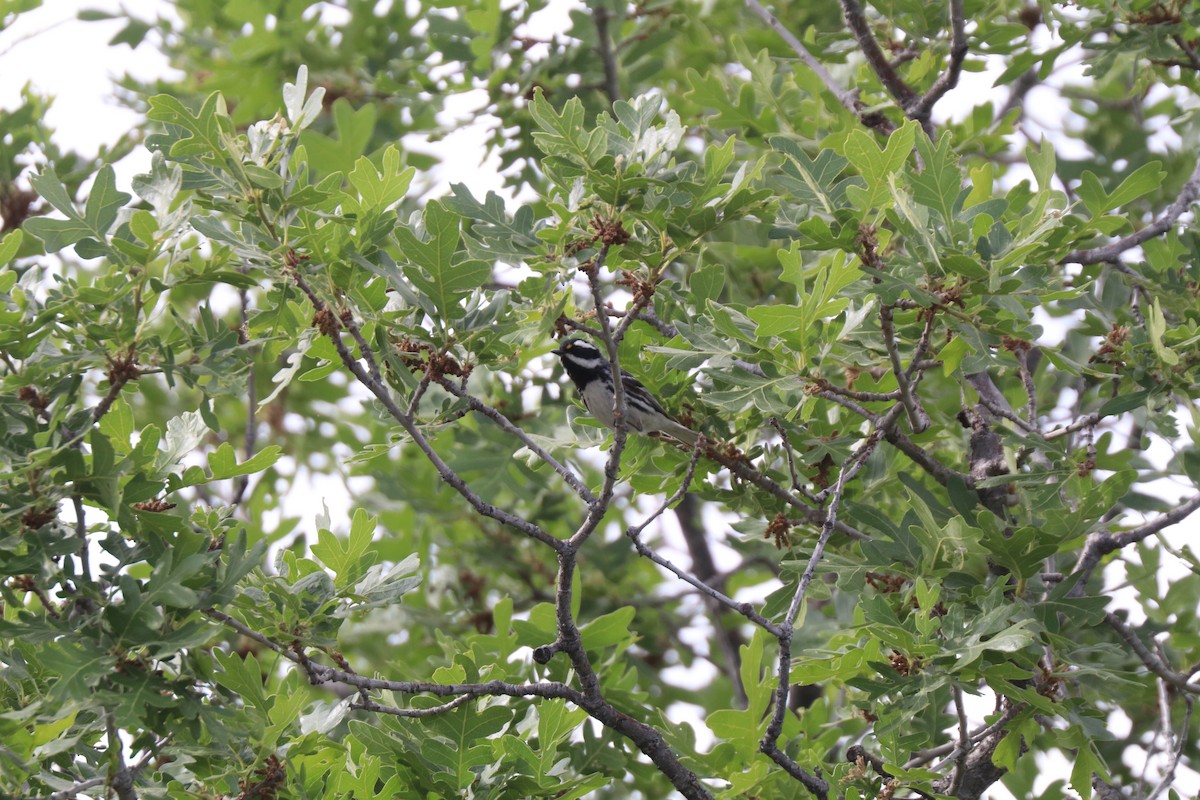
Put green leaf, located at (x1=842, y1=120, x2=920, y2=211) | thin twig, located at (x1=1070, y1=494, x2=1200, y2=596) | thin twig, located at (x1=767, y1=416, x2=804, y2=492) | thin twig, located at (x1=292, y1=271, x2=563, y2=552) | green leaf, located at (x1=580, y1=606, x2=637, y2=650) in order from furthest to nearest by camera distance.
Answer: green leaf, located at (x1=580, y1=606, x2=637, y2=650) < thin twig, located at (x1=1070, y1=494, x2=1200, y2=596) < thin twig, located at (x1=767, y1=416, x2=804, y2=492) < green leaf, located at (x1=842, y1=120, x2=920, y2=211) < thin twig, located at (x1=292, y1=271, x2=563, y2=552)

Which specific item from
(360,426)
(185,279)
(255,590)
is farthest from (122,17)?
(255,590)

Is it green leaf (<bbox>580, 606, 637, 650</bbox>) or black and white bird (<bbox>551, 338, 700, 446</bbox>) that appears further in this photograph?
green leaf (<bbox>580, 606, 637, 650</bbox>)

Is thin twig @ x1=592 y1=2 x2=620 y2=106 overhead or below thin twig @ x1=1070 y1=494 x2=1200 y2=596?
overhead

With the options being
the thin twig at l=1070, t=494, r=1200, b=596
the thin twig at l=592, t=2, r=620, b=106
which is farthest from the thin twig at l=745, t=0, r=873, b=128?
the thin twig at l=1070, t=494, r=1200, b=596

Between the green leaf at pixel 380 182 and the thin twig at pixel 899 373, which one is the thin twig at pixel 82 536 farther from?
the thin twig at pixel 899 373

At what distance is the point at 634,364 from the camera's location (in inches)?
190

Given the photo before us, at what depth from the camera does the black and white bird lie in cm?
497

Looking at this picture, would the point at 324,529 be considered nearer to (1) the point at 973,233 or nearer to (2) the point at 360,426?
(1) the point at 973,233

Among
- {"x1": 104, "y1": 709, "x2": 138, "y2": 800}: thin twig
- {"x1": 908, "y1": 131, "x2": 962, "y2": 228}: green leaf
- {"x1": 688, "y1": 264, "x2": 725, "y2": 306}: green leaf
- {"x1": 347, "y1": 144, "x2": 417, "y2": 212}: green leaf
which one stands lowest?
{"x1": 104, "y1": 709, "x2": 138, "y2": 800}: thin twig

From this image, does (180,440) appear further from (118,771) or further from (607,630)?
(607,630)

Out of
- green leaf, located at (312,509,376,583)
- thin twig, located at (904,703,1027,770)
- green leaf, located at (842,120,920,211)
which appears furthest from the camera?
thin twig, located at (904,703,1027,770)

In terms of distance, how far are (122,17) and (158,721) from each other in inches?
257

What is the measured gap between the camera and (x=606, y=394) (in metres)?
6.94

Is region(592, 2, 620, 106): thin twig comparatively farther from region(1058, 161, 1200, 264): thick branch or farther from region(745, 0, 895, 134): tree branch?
region(1058, 161, 1200, 264): thick branch
